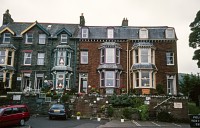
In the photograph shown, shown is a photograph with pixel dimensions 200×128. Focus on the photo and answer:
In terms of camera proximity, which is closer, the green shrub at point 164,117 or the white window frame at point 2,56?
the green shrub at point 164,117

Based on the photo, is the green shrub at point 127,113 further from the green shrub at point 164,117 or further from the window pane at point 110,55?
the window pane at point 110,55

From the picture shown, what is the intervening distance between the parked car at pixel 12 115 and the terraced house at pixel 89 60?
1349cm

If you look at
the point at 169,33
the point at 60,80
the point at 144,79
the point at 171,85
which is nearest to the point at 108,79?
the point at 144,79

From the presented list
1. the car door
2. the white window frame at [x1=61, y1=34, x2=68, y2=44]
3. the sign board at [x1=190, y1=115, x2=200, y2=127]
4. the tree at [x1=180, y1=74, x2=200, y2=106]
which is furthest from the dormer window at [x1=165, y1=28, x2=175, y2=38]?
the car door

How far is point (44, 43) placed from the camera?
37.0 meters

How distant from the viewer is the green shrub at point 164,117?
26.5 m

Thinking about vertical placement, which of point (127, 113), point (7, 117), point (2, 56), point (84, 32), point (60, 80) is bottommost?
point (127, 113)

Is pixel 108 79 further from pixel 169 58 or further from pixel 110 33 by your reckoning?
pixel 169 58

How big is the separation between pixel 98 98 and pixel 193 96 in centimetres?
1661

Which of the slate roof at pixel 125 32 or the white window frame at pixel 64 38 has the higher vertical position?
the slate roof at pixel 125 32

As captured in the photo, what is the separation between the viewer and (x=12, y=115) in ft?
63.5

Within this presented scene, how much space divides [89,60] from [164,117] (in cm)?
1420

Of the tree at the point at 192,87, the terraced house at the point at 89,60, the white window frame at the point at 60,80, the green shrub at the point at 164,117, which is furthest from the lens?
the tree at the point at 192,87

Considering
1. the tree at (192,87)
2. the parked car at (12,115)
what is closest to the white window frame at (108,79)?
the tree at (192,87)
